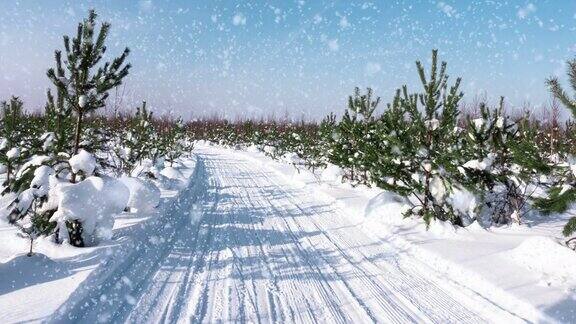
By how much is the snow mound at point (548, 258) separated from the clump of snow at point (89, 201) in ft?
22.3

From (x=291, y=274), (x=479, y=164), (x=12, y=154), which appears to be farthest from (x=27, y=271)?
(x=479, y=164)

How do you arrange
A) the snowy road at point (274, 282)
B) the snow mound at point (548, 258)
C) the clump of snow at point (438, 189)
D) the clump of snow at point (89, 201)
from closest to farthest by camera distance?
the snowy road at point (274, 282)
the snow mound at point (548, 258)
the clump of snow at point (89, 201)
the clump of snow at point (438, 189)

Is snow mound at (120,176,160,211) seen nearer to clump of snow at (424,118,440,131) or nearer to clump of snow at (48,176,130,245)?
clump of snow at (48,176,130,245)

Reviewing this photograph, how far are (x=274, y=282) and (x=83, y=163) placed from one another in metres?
3.76

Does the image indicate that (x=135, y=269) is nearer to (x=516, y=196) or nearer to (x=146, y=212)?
(x=146, y=212)

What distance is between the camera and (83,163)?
6832 millimetres

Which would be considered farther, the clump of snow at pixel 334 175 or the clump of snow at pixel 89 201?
the clump of snow at pixel 334 175

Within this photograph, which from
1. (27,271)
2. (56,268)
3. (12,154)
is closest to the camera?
(27,271)

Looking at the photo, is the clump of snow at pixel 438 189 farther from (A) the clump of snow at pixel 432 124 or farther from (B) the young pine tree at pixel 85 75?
(B) the young pine tree at pixel 85 75

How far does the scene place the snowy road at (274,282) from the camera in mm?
4891

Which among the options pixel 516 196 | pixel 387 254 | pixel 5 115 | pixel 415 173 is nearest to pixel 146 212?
pixel 387 254

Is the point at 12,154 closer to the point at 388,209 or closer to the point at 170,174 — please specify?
the point at 170,174

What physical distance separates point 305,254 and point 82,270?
366 centimetres

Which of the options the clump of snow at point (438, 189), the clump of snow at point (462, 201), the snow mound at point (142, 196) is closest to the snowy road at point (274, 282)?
the snow mound at point (142, 196)
